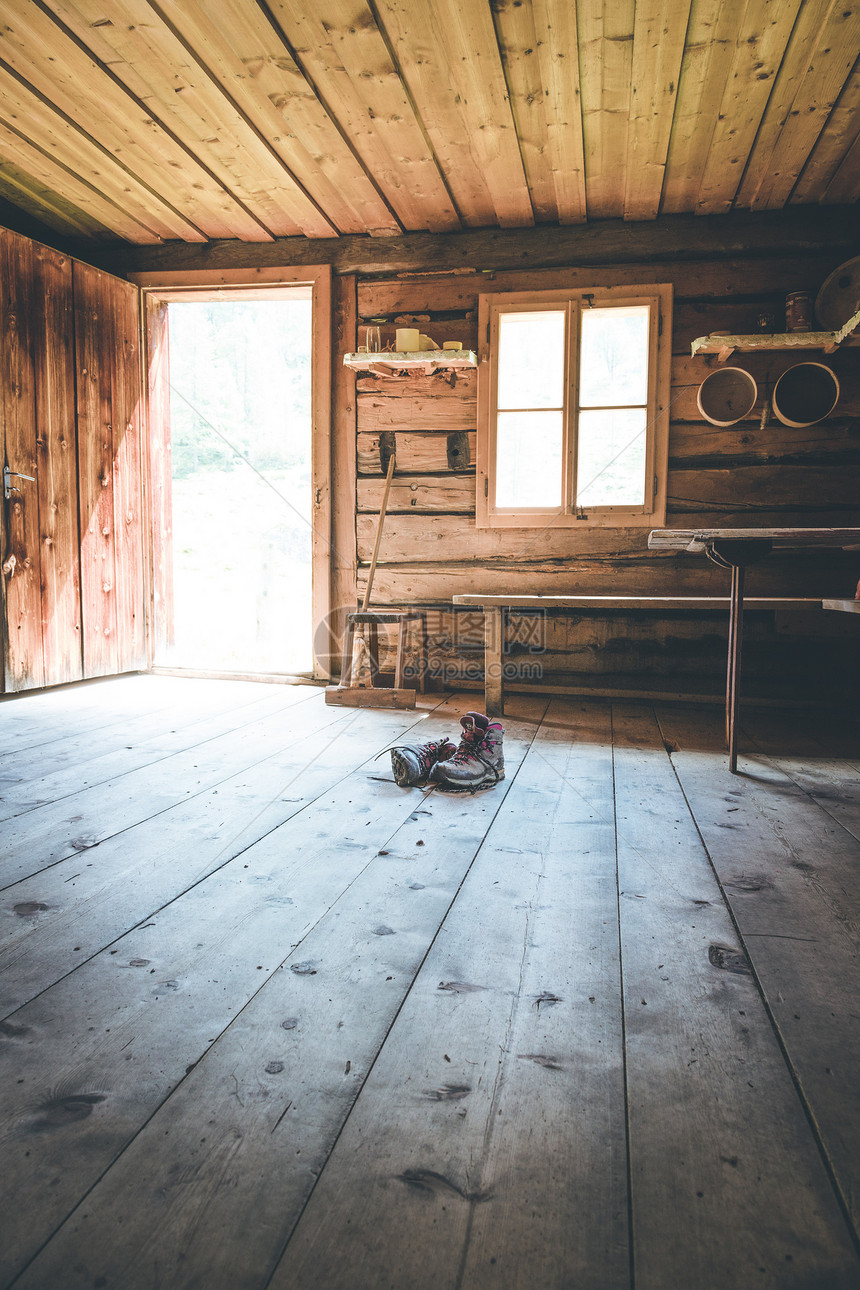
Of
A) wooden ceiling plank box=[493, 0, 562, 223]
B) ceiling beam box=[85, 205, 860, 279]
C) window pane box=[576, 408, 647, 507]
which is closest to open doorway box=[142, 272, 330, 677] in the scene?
ceiling beam box=[85, 205, 860, 279]

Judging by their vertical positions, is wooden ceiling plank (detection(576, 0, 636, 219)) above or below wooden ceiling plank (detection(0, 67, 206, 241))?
below

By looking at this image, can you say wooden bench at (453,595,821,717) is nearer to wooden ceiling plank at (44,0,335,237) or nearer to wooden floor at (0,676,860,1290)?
wooden floor at (0,676,860,1290)

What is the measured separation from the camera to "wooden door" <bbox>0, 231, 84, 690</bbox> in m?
4.04

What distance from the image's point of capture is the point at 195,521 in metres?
9.16

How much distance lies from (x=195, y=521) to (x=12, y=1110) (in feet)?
28.7

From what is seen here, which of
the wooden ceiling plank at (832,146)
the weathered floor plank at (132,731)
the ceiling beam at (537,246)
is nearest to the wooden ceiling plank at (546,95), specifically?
the ceiling beam at (537,246)

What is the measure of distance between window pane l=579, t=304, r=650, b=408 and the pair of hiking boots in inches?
97.2

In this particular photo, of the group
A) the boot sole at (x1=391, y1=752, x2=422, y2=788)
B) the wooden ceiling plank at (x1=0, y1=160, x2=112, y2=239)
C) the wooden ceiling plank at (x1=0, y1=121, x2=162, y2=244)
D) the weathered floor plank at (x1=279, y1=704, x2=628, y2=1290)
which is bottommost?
the weathered floor plank at (x1=279, y1=704, x2=628, y2=1290)

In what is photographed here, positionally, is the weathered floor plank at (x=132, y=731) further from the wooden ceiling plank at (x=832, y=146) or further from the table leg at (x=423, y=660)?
the wooden ceiling plank at (x=832, y=146)

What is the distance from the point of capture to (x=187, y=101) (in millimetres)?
3336

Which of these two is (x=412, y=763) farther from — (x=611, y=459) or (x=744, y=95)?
(x=744, y=95)

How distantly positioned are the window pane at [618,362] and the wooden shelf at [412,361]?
661 millimetres

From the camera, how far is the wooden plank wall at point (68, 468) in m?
4.08

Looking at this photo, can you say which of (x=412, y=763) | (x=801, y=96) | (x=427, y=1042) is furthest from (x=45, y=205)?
(x=427, y=1042)
